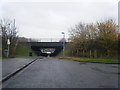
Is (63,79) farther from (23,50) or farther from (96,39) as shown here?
(23,50)

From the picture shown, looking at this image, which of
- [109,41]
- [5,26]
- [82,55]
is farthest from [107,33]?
[5,26]

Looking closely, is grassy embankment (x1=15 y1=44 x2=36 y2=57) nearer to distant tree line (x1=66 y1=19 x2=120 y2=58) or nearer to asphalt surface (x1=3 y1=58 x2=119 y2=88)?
distant tree line (x1=66 y1=19 x2=120 y2=58)

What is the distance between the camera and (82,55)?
137 ft

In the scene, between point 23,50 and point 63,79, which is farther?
point 23,50

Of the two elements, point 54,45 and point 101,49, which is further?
point 54,45

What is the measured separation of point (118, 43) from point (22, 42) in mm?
35622

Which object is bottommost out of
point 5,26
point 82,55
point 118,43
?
point 82,55

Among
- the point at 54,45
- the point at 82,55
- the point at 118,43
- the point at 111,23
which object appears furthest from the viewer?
the point at 54,45

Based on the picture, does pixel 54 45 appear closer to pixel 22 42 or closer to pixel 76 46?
pixel 22 42

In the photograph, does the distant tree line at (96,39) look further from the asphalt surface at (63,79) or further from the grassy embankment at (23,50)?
the asphalt surface at (63,79)

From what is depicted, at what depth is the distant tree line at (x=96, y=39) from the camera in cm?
3566

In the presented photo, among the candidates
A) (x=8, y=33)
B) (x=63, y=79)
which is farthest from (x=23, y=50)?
(x=63, y=79)

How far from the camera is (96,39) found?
39562 mm

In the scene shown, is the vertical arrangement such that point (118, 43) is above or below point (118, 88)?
above
